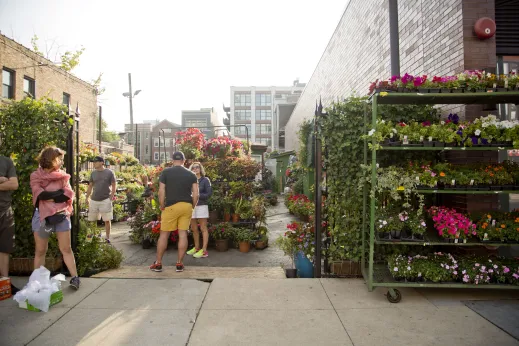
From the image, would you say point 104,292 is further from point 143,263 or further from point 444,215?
point 444,215

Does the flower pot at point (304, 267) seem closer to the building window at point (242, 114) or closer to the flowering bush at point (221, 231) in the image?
the flowering bush at point (221, 231)

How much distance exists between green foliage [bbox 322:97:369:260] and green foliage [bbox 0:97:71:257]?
159 inches

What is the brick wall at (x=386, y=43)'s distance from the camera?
188 inches

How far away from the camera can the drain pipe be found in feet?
19.9

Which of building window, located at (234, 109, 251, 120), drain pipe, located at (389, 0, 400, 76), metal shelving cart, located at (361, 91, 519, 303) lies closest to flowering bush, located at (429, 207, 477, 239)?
metal shelving cart, located at (361, 91, 519, 303)

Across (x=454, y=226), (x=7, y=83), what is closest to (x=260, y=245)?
(x=454, y=226)

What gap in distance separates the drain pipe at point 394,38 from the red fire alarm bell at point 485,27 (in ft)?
5.52

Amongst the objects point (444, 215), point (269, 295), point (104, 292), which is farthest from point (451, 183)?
point (104, 292)

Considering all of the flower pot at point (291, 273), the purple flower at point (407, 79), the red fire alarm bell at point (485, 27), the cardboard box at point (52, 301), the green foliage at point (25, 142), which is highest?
the red fire alarm bell at point (485, 27)

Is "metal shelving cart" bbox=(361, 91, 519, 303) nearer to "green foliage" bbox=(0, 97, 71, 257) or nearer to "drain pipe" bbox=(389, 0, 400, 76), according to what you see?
"drain pipe" bbox=(389, 0, 400, 76)

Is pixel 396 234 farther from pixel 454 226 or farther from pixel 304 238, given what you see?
pixel 304 238

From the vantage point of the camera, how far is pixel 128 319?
3.49 m

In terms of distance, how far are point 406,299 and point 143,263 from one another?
4.72 metres

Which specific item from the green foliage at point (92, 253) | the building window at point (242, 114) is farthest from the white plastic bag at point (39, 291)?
the building window at point (242, 114)
